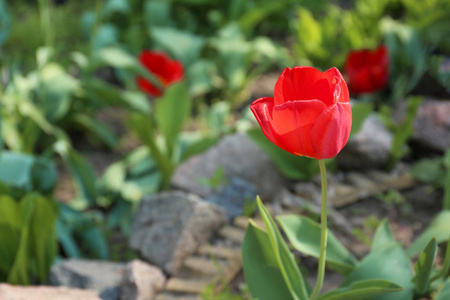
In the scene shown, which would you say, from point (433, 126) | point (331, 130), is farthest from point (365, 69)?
point (331, 130)

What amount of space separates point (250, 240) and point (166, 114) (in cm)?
128

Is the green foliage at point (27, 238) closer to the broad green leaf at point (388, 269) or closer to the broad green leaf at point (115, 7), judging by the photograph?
the broad green leaf at point (388, 269)

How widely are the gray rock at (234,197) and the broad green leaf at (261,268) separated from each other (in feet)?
2.49

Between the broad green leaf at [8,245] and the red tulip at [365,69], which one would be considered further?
the red tulip at [365,69]

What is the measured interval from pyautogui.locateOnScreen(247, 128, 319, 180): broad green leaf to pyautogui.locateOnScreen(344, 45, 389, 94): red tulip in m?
0.54

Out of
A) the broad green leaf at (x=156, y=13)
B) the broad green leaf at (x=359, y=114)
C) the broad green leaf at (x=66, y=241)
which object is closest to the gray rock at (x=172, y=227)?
the broad green leaf at (x=66, y=241)

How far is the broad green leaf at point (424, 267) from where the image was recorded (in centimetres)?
114

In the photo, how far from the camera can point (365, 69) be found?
8.01 feet

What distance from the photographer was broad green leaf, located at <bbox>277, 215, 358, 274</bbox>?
1.32 meters

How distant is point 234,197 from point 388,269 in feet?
2.88

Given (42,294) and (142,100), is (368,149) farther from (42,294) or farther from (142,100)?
(42,294)

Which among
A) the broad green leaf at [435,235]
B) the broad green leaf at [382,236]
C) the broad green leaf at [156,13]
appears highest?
the broad green leaf at [156,13]

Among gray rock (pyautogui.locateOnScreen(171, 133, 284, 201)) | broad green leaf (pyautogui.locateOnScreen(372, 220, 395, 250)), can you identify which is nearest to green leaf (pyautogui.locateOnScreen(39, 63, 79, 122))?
gray rock (pyautogui.locateOnScreen(171, 133, 284, 201))

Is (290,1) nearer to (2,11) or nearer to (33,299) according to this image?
(2,11)
